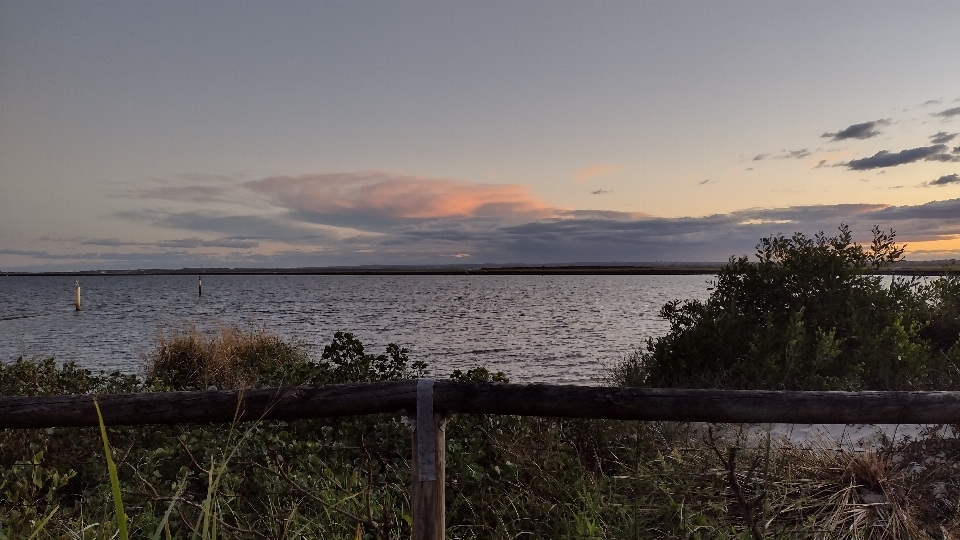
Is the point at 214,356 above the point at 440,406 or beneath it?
beneath

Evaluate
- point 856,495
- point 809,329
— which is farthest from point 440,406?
point 809,329

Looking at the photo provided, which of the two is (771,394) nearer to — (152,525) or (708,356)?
(152,525)

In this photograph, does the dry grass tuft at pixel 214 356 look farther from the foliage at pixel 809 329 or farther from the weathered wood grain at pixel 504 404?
the weathered wood grain at pixel 504 404

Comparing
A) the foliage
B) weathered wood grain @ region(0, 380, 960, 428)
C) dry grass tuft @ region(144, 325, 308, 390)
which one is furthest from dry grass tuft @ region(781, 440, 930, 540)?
dry grass tuft @ region(144, 325, 308, 390)

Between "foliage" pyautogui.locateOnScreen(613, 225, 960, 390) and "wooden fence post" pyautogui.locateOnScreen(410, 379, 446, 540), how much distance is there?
741cm

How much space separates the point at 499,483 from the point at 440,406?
8.39ft

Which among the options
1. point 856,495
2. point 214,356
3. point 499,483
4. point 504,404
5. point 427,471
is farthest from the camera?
point 214,356

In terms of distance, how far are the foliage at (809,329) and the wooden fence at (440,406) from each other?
239 inches

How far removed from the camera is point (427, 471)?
128 inches

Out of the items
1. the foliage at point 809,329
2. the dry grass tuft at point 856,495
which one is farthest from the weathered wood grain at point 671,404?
the foliage at point 809,329

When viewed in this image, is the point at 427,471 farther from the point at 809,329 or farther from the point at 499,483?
the point at 809,329

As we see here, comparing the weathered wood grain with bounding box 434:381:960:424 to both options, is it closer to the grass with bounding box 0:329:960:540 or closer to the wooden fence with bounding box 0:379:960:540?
the wooden fence with bounding box 0:379:960:540

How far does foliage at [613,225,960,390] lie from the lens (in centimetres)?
940

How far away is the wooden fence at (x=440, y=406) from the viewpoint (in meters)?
3.29
